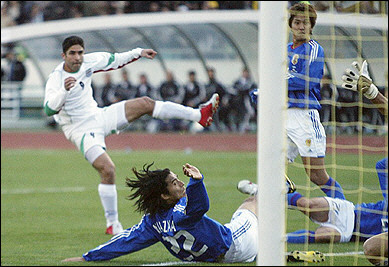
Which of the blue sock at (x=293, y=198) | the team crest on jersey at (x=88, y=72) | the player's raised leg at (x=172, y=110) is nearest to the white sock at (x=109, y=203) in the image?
the player's raised leg at (x=172, y=110)

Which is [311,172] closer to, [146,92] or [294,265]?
[294,265]

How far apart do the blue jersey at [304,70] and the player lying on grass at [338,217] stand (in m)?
0.92

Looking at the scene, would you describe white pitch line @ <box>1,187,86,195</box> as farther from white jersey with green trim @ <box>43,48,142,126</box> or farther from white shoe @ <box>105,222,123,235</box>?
white shoe @ <box>105,222,123,235</box>

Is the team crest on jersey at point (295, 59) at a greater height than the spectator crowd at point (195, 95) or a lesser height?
greater

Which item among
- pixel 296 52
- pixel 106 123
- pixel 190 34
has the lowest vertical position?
pixel 106 123

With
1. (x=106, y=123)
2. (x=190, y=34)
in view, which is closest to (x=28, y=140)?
(x=190, y=34)

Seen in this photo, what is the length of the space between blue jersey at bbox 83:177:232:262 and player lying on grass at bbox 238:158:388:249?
2.47 feet

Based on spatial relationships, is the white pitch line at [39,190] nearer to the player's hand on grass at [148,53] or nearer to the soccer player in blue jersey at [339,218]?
the player's hand on grass at [148,53]

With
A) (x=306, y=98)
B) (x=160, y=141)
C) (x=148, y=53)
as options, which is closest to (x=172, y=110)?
(x=148, y=53)

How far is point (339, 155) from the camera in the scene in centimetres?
1836

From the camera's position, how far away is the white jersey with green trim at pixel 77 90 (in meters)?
7.57

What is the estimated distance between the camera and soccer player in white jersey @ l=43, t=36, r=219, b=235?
301 inches

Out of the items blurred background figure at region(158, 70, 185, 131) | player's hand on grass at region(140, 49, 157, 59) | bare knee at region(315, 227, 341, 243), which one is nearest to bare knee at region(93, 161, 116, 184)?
player's hand on grass at region(140, 49, 157, 59)

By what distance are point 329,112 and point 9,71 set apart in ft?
35.0
